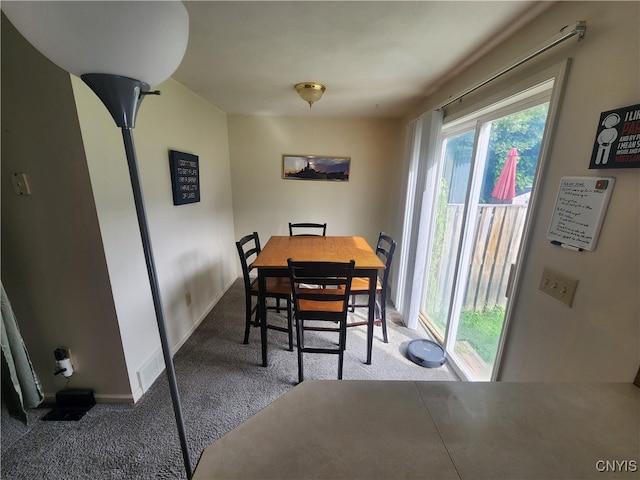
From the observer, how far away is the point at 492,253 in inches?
68.1

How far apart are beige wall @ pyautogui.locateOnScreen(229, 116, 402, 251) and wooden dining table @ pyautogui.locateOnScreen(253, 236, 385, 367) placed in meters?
0.88

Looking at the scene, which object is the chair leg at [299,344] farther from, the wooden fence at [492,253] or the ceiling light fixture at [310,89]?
the ceiling light fixture at [310,89]

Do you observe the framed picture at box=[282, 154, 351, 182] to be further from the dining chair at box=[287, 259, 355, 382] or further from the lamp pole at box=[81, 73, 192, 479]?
the lamp pole at box=[81, 73, 192, 479]

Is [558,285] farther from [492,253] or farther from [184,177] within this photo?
[184,177]

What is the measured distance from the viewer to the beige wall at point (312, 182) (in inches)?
128

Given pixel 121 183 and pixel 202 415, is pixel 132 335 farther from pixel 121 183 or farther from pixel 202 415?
pixel 121 183

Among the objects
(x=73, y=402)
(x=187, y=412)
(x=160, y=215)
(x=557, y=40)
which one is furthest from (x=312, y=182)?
(x=73, y=402)

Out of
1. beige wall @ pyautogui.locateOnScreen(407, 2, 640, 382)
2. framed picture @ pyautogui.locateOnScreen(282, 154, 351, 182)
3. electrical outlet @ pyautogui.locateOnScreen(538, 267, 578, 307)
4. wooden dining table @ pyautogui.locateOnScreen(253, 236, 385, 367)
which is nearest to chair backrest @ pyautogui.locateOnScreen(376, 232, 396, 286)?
wooden dining table @ pyautogui.locateOnScreen(253, 236, 385, 367)

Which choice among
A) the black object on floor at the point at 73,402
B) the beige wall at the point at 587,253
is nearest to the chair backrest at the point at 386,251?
the beige wall at the point at 587,253

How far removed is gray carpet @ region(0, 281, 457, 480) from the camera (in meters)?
1.28

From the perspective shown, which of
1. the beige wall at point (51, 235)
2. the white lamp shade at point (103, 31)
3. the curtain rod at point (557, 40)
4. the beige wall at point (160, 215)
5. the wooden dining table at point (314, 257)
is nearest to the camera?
the white lamp shade at point (103, 31)

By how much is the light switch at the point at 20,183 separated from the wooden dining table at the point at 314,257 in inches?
50.3

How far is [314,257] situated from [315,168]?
1678 mm

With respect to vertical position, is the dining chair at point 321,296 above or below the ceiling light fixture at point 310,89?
below
